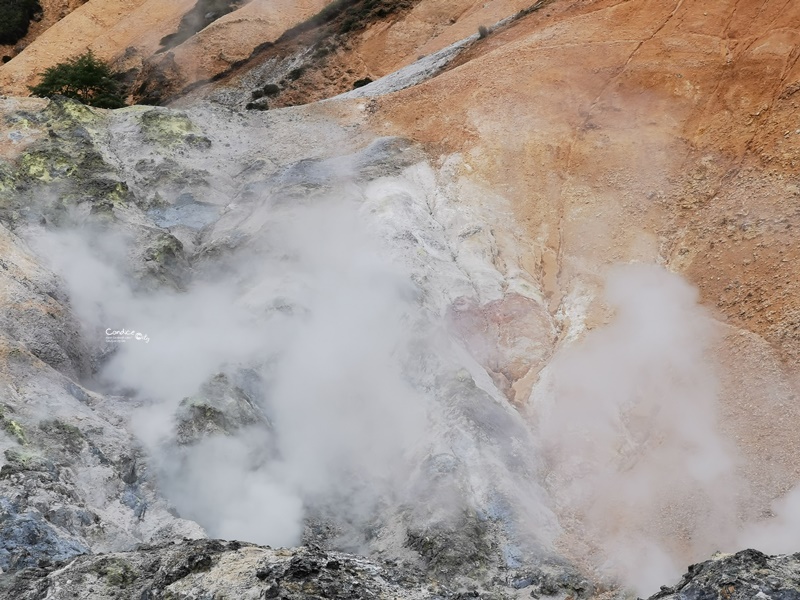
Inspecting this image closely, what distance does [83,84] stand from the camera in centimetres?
3131

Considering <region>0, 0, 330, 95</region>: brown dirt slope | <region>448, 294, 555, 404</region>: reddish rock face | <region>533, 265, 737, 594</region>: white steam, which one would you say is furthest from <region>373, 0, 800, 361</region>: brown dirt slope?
<region>0, 0, 330, 95</region>: brown dirt slope

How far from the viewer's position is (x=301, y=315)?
16484 mm

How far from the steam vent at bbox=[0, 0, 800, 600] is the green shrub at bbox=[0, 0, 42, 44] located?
2401 cm

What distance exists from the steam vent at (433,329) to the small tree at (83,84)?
9598 millimetres

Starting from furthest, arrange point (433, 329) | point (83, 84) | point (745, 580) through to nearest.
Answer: point (83, 84)
point (433, 329)
point (745, 580)

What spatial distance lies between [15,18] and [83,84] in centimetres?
1454

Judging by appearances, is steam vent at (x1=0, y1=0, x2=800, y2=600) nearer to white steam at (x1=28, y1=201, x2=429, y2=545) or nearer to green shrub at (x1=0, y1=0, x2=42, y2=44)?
white steam at (x1=28, y1=201, x2=429, y2=545)

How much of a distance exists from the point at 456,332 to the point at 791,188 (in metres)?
7.47

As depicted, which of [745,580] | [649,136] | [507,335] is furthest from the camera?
[649,136]

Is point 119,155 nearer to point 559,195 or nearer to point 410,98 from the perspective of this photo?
point 410,98

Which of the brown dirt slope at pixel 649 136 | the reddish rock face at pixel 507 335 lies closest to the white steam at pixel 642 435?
the reddish rock face at pixel 507 335

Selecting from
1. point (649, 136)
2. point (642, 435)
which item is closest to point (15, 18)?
point (649, 136)

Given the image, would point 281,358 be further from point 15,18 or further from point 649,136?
point 15,18

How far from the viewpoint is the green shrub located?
41.9 m
